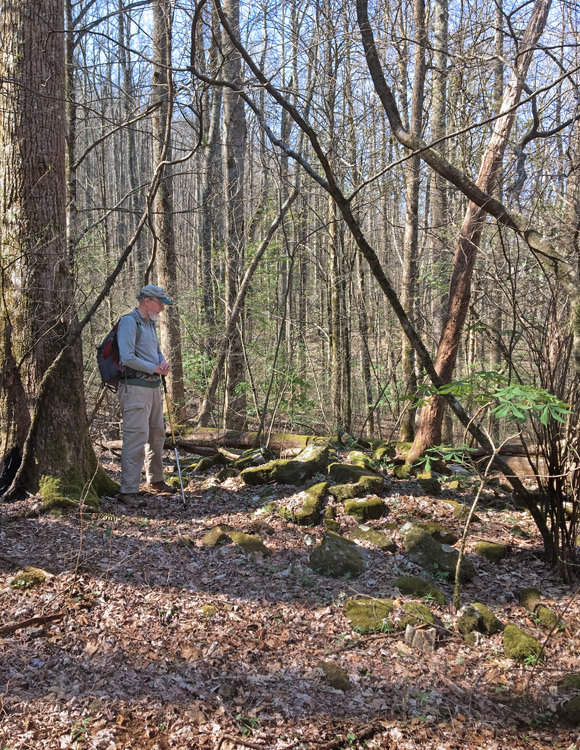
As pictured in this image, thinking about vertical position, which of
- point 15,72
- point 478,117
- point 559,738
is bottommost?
point 559,738

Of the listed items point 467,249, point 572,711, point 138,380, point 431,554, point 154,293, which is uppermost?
point 467,249

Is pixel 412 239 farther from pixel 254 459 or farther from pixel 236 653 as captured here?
pixel 236 653

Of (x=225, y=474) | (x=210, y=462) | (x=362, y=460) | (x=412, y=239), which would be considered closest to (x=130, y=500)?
(x=225, y=474)

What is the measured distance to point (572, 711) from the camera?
9.58 ft

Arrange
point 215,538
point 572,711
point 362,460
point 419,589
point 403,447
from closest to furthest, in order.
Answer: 1. point 572,711
2. point 419,589
3. point 215,538
4. point 362,460
5. point 403,447

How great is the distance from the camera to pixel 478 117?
8.93 m

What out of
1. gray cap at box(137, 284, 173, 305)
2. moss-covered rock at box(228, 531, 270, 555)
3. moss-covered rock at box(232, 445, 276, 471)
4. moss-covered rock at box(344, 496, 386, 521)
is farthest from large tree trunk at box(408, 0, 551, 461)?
gray cap at box(137, 284, 173, 305)

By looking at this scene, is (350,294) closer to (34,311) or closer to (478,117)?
(478,117)

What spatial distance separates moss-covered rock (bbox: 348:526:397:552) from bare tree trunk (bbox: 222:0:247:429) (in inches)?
189

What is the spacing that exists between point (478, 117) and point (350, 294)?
375 cm

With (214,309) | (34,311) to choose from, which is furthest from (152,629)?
(214,309)

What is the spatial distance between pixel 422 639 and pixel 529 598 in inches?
40.5

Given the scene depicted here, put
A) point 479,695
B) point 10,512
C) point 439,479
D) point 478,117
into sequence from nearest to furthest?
point 479,695, point 10,512, point 439,479, point 478,117

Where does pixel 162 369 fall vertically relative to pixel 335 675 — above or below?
above
